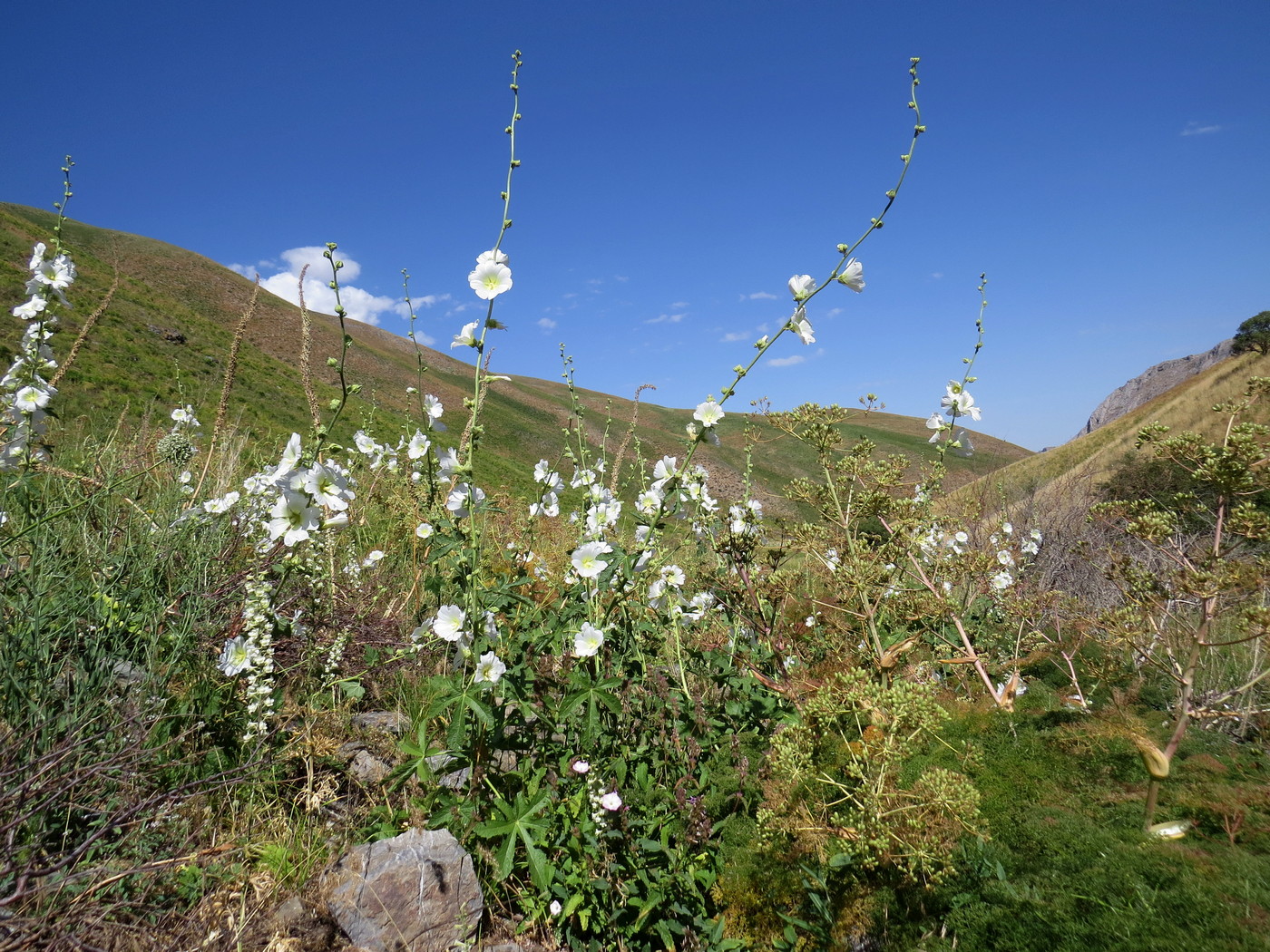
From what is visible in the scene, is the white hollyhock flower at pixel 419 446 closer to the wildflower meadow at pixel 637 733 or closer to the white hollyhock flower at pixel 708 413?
the wildflower meadow at pixel 637 733

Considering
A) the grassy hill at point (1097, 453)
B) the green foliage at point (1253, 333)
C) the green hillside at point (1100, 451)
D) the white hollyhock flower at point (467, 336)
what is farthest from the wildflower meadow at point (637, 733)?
the green foliage at point (1253, 333)

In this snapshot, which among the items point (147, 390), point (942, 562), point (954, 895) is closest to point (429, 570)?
point (942, 562)

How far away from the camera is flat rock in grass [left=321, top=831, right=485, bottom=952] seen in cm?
224

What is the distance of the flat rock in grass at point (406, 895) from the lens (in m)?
2.24

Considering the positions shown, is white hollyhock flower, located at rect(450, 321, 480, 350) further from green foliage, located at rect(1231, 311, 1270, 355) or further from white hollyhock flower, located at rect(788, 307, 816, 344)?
green foliage, located at rect(1231, 311, 1270, 355)

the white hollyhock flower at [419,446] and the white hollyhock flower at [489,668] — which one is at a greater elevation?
the white hollyhock flower at [419,446]

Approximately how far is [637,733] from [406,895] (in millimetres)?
1090

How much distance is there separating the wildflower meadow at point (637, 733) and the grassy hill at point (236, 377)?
3.70ft

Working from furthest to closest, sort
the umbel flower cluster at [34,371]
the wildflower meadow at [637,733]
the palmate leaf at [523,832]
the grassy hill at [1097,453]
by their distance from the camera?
1. the grassy hill at [1097,453]
2. the umbel flower cluster at [34,371]
3. the palmate leaf at [523,832]
4. the wildflower meadow at [637,733]

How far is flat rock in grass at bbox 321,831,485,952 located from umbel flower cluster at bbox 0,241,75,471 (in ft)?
8.25

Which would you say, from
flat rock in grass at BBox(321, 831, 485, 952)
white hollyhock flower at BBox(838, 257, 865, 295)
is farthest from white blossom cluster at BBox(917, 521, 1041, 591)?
flat rock in grass at BBox(321, 831, 485, 952)

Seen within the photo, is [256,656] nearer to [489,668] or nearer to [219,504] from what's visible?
[489,668]

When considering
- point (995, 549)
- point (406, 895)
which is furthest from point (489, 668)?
point (995, 549)

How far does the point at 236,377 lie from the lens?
15.6 metres
